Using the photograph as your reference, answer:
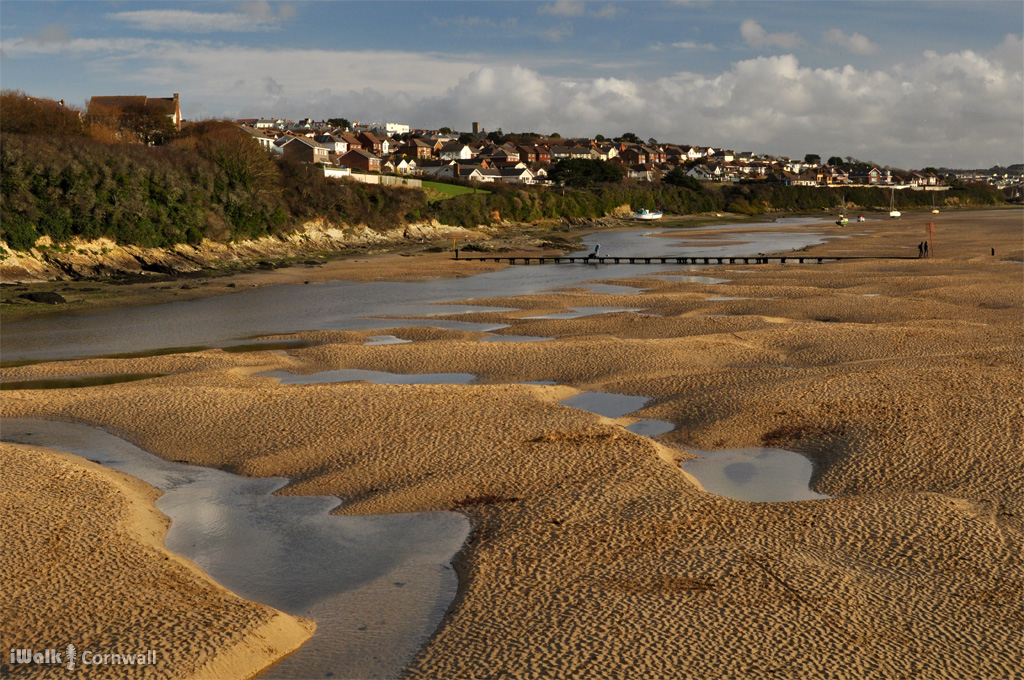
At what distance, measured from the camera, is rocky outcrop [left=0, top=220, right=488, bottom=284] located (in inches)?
1591

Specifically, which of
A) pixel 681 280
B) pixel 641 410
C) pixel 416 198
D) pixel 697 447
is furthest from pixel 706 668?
pixel 416 198

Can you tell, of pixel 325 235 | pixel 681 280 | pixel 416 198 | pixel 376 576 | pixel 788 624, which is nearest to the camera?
pixel 788 624

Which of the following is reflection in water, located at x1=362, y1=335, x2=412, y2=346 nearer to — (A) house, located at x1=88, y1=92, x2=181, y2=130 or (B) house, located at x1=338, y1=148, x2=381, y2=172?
(A) house, located at x1=88, y1=92, x2=181, y2=130

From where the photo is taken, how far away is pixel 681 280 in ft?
135

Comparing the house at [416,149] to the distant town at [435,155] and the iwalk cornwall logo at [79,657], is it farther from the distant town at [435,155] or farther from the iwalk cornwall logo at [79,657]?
the iwalk cornwall logo at [79,657]

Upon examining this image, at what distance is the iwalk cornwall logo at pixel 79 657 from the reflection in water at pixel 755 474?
808 centimetres

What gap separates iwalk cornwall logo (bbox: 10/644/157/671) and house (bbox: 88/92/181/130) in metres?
72.5

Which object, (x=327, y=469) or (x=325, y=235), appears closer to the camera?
(x=327, y=469)

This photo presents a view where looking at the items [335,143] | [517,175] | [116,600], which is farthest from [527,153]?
[116,600]

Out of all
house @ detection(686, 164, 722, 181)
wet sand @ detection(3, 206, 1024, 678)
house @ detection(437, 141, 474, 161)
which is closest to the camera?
wet sand @ detection(3, 206, 1024, 678)

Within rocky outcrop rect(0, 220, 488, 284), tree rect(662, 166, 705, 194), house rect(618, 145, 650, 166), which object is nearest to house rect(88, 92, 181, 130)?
rocky outcrop rect(0, 220, 488, 284)

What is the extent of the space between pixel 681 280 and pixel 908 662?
3365cm

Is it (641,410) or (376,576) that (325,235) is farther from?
(376,576)

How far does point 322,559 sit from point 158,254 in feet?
132
